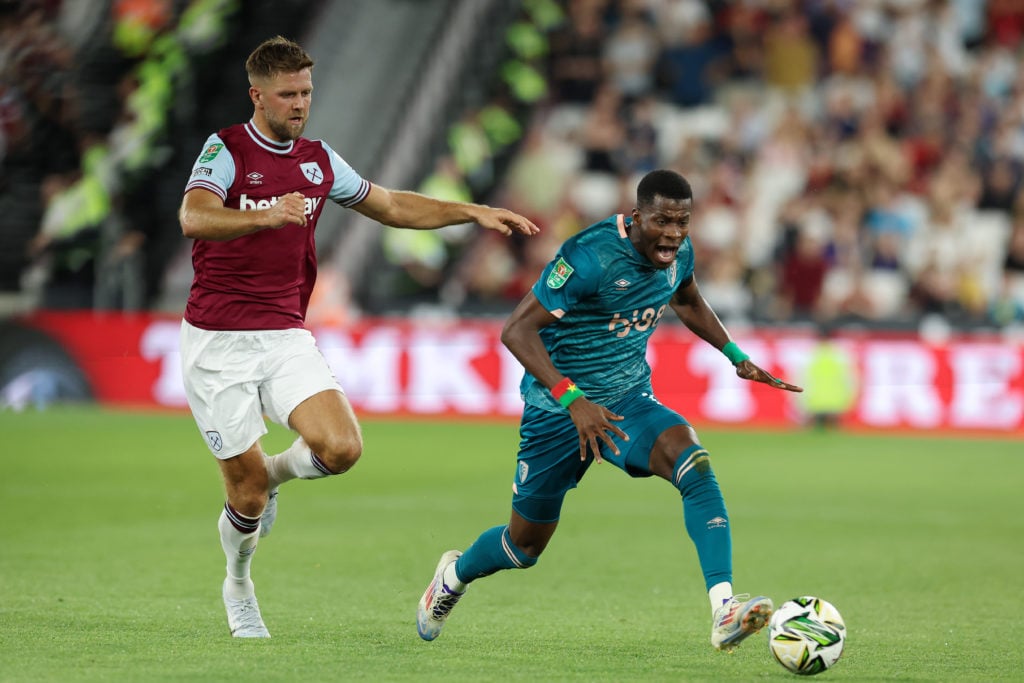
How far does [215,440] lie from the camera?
6867 millimetres

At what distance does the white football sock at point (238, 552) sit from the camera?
688 cm

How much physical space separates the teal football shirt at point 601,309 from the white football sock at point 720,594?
1.02 metres

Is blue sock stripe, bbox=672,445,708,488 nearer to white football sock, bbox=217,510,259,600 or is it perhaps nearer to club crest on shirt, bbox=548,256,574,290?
club crest on shirt, bbox=548,256,574,290

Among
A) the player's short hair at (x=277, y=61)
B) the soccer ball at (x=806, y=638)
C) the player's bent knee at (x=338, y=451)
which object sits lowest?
the soccer ball at (x=806, y=638)

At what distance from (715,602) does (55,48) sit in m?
15.7

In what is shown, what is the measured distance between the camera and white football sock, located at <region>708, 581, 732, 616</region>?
5906mm

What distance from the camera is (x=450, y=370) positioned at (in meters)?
18.7

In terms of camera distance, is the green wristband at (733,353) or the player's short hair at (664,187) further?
the green wristband at (733,353)

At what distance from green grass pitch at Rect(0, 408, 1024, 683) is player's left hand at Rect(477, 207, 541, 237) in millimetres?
1739

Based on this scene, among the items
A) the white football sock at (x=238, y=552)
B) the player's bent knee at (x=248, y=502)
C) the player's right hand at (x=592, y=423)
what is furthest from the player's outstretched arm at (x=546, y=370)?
the white football sock at (x=238, y=552)

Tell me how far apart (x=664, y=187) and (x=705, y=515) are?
1.29m

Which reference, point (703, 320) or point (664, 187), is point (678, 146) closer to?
point (703, 320)

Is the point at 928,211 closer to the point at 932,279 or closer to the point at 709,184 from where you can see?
the point at 932,279

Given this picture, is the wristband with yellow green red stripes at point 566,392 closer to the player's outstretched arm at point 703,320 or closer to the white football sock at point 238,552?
the player's outstretched arm at point 703,320
